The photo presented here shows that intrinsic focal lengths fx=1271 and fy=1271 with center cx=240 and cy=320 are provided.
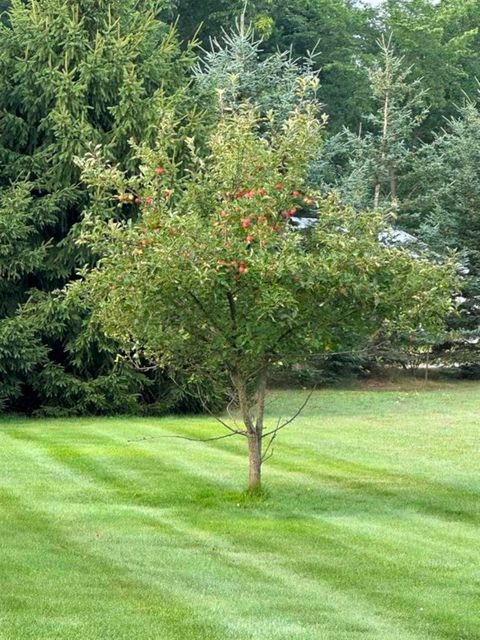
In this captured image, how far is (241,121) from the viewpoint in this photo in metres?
12.1

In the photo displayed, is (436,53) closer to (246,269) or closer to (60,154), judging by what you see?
(60,154)

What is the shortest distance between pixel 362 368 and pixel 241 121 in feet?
64.9

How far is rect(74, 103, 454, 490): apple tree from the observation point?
11523mm

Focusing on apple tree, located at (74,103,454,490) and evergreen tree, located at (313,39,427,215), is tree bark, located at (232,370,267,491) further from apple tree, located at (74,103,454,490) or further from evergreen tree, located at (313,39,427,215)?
evergreen tree, located at (313,39,427,215)

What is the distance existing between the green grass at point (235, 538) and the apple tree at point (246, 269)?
4.96 feet

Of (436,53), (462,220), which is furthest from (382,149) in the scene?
(436,53)

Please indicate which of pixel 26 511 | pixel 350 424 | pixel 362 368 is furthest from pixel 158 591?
pixel 362 368

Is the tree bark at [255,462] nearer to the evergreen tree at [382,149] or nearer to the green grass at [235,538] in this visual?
the green grass at [235,538]

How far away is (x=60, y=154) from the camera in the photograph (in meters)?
21.7

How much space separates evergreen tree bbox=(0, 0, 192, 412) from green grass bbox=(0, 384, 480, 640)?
7.68ft

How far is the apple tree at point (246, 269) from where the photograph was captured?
1152cm

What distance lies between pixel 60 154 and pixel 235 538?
1247 centimetres

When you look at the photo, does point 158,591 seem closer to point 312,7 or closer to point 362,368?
point 362,368

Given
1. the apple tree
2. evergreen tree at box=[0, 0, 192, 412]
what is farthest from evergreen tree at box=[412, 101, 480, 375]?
the apple tree
